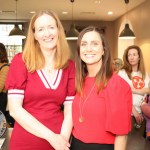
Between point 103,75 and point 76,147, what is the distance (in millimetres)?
409

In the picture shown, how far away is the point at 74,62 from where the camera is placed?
1.72 meters

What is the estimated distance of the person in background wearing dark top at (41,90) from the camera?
4.97 feet

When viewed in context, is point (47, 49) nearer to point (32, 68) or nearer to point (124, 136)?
point (32, 68)

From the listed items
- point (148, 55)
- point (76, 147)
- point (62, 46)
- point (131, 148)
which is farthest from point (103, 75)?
point (148, 55)

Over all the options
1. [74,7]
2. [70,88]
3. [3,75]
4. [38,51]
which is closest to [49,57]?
[38,51]

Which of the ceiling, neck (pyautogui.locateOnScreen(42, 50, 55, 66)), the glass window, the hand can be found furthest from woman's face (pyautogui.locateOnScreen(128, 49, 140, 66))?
the glass window

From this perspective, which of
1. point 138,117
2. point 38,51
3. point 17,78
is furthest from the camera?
point 138,117

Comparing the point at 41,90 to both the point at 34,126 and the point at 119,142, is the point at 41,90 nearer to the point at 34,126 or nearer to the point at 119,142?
the point at 34,126

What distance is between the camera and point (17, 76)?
4.99 feet

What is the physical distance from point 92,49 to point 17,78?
42 cm

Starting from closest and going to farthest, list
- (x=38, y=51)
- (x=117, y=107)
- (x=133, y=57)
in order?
(x=117, y=107) → (x=38, y=51) → (x=133, y=57)

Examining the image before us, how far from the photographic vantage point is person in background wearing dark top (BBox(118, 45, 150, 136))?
10.0 ft

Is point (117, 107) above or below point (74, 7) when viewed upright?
below

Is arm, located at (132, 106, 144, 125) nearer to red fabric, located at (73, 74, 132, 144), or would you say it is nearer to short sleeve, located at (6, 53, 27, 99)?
red fabric, located at (73, 74, 132, 144)
